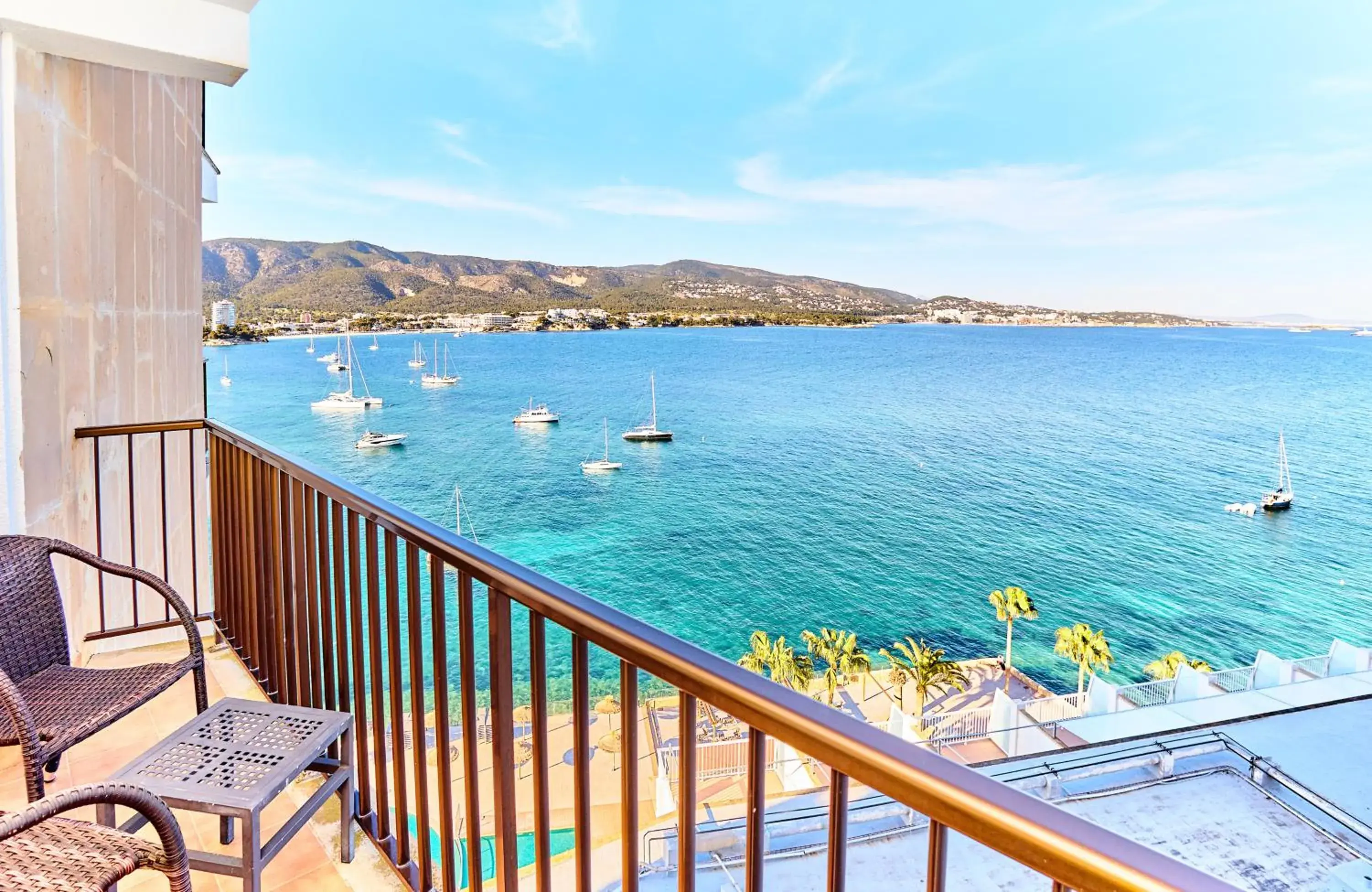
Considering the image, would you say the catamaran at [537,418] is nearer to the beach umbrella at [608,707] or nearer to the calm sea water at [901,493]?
the calm sea water at [901,493]

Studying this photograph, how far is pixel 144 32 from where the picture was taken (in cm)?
262

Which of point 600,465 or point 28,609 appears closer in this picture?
point 28,609

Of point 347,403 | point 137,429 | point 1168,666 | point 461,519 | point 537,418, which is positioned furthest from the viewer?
point 347,403

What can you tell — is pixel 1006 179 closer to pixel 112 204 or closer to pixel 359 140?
pixel 359 140

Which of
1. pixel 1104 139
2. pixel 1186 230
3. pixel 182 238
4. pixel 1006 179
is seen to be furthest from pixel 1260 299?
pixel 182 238

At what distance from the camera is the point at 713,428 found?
47531mm

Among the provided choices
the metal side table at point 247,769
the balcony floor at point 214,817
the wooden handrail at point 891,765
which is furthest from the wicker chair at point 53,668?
the wooden handrail at point 891,765

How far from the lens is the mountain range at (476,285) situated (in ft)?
181

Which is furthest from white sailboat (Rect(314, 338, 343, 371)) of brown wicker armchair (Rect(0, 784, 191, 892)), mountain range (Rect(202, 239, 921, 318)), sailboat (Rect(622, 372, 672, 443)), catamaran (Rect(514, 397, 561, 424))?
brown wicker armchair (Rect(0, 784, 191, 892))

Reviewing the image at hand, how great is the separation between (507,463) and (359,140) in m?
38.8

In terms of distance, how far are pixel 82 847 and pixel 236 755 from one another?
0.57 metres

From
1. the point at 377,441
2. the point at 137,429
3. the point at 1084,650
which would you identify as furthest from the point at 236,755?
the point at 377,441

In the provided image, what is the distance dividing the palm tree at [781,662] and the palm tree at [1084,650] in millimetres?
7381

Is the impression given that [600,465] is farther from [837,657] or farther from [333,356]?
[333,356]
